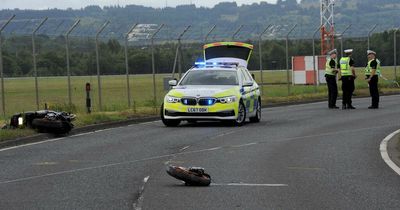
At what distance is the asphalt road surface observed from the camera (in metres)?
9.93

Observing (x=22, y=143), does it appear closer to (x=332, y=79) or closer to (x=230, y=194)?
(x=230, y=194)

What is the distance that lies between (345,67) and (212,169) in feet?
50.2

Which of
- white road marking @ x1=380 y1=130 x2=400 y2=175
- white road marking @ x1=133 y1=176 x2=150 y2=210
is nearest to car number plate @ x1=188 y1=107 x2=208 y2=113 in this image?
white road marking @ x1=380 y1=130 x2=400 y2=175

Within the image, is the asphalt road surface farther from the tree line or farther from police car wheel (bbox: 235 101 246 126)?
the tree line

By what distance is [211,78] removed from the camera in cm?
2191

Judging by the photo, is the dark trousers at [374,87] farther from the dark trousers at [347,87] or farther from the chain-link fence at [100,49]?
the chain-link fence at [100,49]

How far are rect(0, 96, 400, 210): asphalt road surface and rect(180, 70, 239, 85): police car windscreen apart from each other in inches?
55.4

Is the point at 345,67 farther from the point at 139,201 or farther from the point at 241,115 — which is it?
the point at 139,201

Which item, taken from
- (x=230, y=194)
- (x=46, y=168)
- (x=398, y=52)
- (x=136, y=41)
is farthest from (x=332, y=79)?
(x=398, y=52)

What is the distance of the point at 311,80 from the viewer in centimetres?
5025

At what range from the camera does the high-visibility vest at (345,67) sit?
27.0m

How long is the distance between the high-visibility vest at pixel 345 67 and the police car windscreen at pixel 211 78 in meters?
6.25

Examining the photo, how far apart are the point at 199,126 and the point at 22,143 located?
5.37 m

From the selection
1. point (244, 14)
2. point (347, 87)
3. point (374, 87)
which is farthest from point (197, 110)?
point (244, 14)
